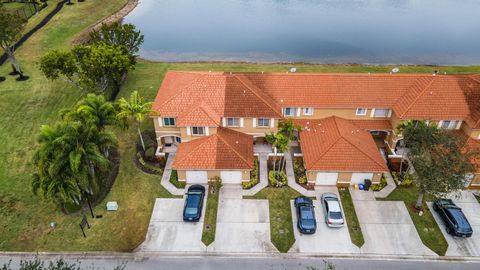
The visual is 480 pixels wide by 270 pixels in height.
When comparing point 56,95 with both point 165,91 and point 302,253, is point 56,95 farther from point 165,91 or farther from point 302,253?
point 302,253

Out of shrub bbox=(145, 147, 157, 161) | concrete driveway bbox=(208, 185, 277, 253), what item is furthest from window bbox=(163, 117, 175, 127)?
concrete driveway bbox=(208, 185, 277, 253)

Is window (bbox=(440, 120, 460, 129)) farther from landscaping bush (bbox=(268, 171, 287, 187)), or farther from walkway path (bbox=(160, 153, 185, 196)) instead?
walkway path (bbox=(160, 153, 185, 196))

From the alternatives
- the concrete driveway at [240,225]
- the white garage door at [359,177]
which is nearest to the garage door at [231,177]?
the concrete driveway at [240,225]

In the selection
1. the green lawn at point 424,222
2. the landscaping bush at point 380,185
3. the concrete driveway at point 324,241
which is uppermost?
the landscaping bush at point 380,185

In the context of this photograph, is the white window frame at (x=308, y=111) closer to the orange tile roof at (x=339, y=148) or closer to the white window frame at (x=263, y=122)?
the orange tile roof at (x=339, y=148)

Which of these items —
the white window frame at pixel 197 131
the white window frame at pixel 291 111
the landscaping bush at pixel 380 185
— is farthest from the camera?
the white window frame at pixel 291 111

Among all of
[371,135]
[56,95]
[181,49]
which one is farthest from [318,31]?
[56,95]
